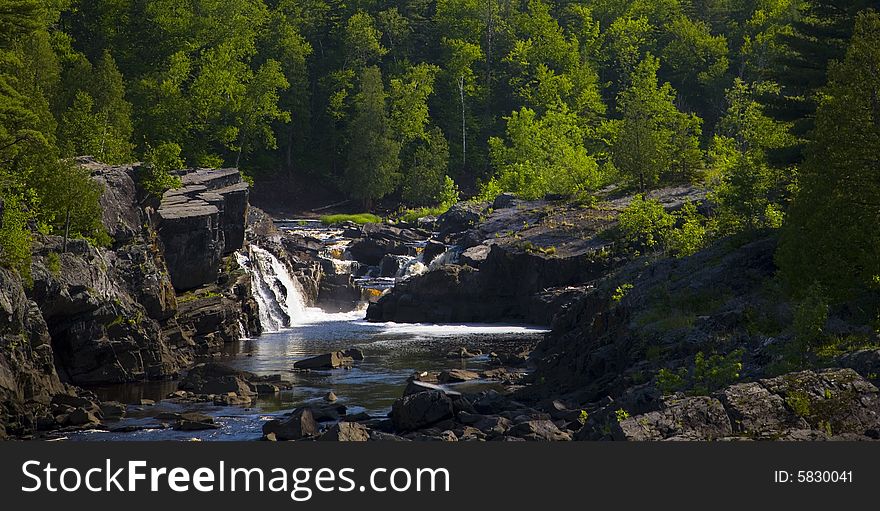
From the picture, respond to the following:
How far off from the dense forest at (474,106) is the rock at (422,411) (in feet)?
41.4

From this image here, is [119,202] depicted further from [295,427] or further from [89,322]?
[295,427]

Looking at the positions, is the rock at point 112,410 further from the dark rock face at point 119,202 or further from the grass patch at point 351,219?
the grass patch at point 351,219

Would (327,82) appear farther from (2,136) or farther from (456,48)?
(2,136)

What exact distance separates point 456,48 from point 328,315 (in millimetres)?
67703

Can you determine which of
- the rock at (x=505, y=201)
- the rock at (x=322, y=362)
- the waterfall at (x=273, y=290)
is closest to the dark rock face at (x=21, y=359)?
the rock at (x=322, y=362)

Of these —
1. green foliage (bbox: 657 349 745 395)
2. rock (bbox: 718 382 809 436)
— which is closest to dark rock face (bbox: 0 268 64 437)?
green foliage (bbox: 657 349 745 395)

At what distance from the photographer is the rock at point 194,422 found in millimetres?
40688

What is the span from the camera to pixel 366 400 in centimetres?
4672

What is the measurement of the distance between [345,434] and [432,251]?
5247 cm

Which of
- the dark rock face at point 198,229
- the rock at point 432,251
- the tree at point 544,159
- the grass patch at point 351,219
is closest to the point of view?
the dark rock face at point 198,229

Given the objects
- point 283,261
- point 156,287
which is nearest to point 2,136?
point 156,287

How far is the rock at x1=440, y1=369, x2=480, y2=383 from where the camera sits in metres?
50.7

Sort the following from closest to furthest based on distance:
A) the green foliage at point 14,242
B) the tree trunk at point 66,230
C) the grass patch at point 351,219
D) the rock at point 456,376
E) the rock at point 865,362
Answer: the rock at point 865,362, the green foliage at point 14,242, the rock at point 456,376, the tree trunk at point 66,230, the grass patch at point 351,219

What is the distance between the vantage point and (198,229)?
68.4 metres
